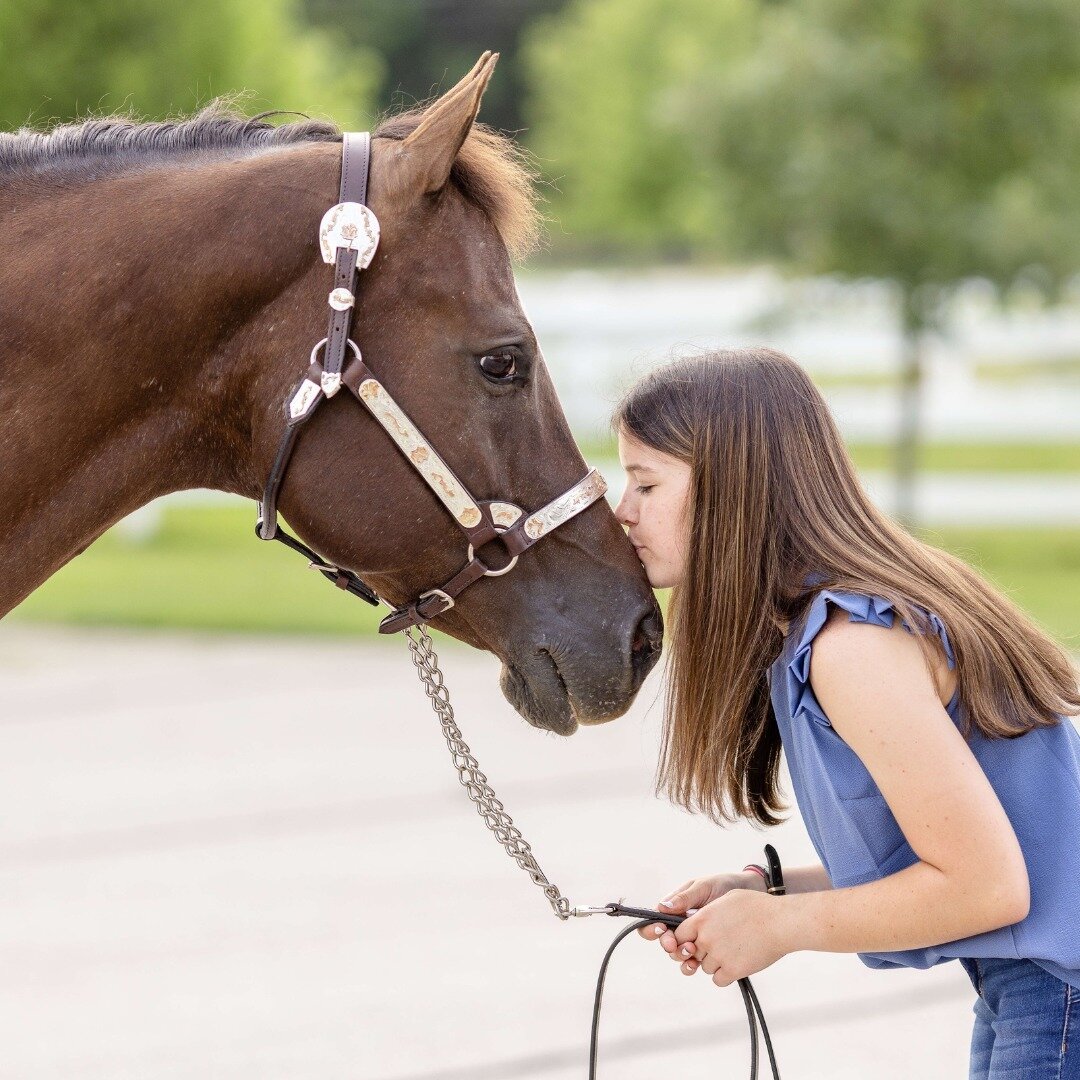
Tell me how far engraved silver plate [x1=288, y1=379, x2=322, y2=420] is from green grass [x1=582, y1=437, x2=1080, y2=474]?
12508mm

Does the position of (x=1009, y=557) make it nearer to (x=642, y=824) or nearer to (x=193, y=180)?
(x=642, y=824)

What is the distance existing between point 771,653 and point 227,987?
2499mm

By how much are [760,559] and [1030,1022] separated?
72 cm

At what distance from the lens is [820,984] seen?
4.20m

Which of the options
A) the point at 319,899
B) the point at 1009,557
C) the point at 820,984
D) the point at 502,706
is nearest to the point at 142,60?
the point at 502,706

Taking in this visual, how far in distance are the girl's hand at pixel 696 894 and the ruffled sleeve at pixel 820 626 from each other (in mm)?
341

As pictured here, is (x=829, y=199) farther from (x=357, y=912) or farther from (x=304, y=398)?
(x=304, y=398)

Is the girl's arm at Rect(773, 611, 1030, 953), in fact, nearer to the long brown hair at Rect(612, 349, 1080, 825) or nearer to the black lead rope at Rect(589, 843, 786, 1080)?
the long brown hair at Rect(612, 349, 1080, 825)

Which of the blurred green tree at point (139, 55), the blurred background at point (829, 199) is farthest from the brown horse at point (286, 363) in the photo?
the blurred green tree at point (139, 55)

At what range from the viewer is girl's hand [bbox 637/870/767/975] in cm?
221

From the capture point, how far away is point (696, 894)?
226cm

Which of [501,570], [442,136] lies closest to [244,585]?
[501,570]

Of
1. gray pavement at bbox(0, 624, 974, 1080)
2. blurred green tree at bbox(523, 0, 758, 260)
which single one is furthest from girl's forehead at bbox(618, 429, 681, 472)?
blurred green tree at bbox(523, 0, 758, 260)

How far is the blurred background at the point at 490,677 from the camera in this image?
12.9 feet
